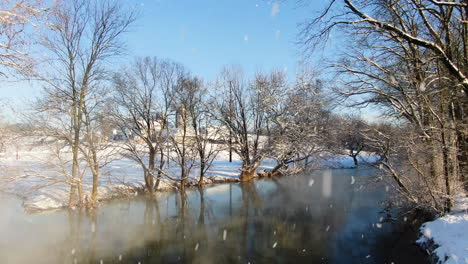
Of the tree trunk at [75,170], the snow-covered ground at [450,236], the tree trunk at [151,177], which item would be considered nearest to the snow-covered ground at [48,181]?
the tree trunk at [75,170]

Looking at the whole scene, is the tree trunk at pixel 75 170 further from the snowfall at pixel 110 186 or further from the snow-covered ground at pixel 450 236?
the snow-covered ground at pixel 450 236

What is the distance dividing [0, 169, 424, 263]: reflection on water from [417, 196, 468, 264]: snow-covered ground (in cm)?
61

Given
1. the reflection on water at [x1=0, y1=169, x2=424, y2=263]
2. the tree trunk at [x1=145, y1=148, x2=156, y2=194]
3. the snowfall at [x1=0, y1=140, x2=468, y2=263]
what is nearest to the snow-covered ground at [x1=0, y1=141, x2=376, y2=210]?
the snowfall at [x1=0, y1=140, x2=468, y2=263]

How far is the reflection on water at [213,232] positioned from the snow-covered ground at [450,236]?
610mm

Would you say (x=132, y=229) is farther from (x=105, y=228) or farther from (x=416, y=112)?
(x=416, y=112)

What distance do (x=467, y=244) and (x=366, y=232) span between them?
378 centimetres

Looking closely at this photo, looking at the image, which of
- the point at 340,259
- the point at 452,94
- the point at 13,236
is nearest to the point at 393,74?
the point at 452,94

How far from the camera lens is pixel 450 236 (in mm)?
7074

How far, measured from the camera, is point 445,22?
6.04 m

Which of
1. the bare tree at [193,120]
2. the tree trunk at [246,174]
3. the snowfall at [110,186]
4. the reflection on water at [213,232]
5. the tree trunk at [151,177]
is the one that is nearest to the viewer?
the snowfall at [110,186]

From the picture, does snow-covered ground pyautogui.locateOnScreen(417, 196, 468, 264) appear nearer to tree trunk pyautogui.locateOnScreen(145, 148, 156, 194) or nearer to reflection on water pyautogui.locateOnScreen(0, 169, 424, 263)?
reflection on water pyautogui.locateOnScreen(0, 169, 424, 263)

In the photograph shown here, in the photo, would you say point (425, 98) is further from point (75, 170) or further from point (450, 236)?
point (75, 170)

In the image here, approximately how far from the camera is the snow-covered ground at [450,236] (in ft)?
20.3

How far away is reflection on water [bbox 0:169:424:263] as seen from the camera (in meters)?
7.82
